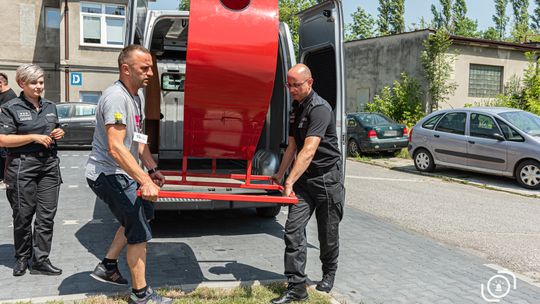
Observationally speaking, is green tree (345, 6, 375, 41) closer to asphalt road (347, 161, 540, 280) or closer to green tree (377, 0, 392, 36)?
green tree (377, 0, 392, 36)

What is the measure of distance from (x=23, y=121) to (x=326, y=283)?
3048 millimetres

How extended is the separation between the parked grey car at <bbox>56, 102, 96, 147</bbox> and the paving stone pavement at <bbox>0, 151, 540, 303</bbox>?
9126mm

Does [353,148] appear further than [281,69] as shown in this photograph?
Yes

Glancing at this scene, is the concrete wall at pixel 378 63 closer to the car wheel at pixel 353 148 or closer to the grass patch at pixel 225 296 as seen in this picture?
the car wheel at pixel 353 148

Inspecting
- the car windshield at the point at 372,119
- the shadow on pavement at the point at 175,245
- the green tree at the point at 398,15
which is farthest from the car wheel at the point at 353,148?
the green tree at the point at 398,15

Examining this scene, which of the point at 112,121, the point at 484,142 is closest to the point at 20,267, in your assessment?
the point at 112,121

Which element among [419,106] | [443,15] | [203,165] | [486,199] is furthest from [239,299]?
[443,15]

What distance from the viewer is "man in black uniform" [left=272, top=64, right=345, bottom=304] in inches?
157

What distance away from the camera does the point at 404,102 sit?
20516mm

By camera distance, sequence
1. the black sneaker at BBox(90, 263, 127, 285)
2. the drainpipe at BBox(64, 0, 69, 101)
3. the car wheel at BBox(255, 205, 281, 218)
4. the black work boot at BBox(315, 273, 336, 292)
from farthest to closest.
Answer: the drainpipe at BBox(64, 0, 69, 101)
the car wheel at BBox(255, 205, 281, 218)
the black work boot at BBox(315, 273, 336, 292)
the black sneaker at BBox(90, 263, 127, 285)

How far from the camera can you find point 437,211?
26.2 ft

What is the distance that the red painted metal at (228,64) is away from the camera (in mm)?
3527

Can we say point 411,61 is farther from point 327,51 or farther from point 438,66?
point 327,51

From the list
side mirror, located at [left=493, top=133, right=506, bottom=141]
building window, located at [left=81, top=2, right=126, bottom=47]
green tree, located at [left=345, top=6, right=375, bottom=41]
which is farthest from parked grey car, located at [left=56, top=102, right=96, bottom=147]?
green tree, located at [left=345, top=6, right=375, bottom=41]
